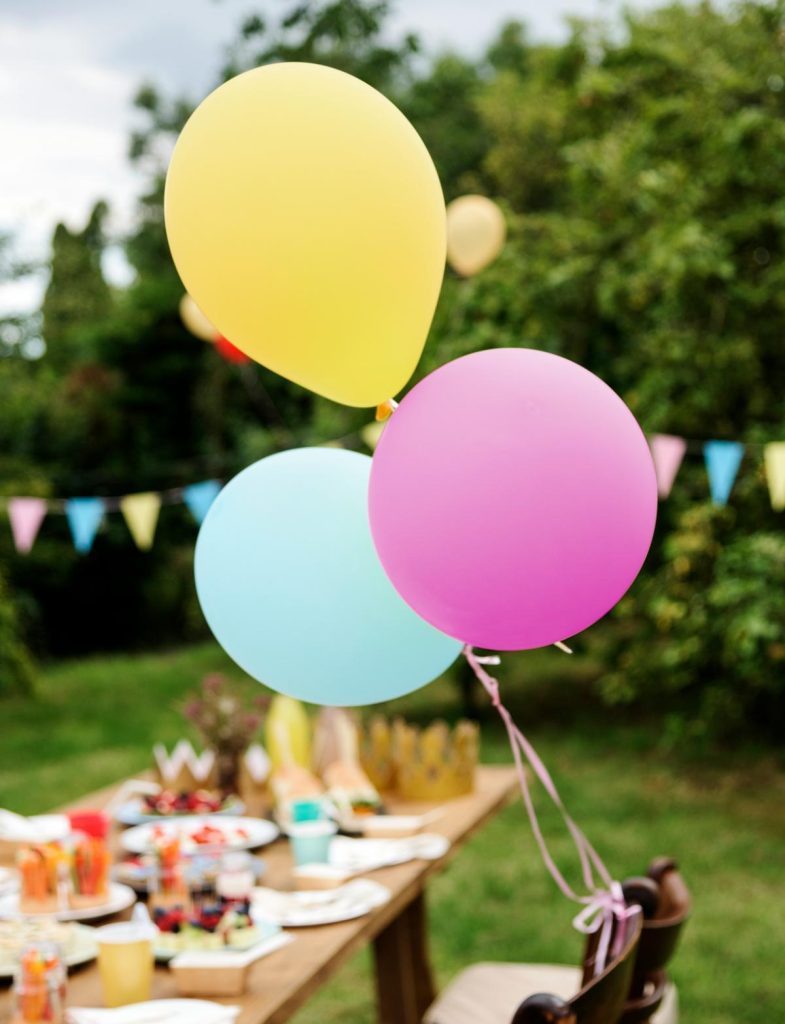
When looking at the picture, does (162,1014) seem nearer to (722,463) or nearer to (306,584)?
(306,584)

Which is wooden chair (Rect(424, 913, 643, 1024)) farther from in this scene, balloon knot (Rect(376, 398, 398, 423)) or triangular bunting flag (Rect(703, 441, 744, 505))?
triangular bunting flag (Rect(703, 441, 744, 505))

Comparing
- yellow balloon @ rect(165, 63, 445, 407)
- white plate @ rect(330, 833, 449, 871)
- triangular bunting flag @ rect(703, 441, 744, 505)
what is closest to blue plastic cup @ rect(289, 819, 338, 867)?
white plate @ rect(330, 833, 449, 871)

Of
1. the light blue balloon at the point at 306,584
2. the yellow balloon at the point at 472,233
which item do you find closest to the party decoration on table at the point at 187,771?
the light blue balloon at the point at 306,584

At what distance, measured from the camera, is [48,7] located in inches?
398

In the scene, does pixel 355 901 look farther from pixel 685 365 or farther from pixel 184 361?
pixel 184 361

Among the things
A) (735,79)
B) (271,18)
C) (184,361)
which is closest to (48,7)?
(271,18)

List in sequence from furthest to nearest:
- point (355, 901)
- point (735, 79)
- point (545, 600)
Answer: point (735, 79), point (355, 901), point (545, 600)

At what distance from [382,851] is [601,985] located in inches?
43.1

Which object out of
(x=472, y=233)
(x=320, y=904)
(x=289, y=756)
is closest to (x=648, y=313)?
(x=472, y=233)

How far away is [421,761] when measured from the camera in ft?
10.8

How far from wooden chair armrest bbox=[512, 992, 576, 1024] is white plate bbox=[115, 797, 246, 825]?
162 centimetres

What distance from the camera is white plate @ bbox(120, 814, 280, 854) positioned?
8.91 ft

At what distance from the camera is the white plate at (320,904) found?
228 cm

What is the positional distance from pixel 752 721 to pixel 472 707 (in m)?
1.79
